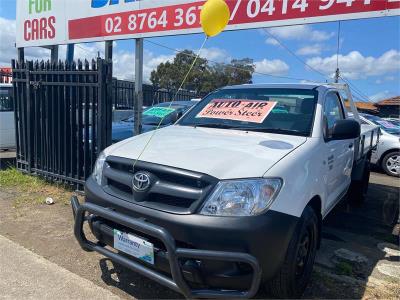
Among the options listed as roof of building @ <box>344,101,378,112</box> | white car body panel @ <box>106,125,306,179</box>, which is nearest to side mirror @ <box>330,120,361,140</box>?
white car body panel @ <box>106,125,306,179</box>

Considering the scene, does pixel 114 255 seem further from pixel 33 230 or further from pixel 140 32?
pixel 140 32

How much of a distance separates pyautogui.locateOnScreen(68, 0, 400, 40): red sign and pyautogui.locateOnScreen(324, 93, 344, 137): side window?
1.01m

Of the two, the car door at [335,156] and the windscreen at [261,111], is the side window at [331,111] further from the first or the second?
the windscreen at [261,111]

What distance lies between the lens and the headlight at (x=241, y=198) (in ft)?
8.21

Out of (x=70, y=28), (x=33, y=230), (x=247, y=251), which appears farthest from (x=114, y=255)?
(x=70, y=28)

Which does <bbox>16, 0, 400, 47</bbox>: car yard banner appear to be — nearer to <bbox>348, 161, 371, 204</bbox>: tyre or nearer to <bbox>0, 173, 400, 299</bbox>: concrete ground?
<bbox>348, 161, 371, 204</bbox>: tyre

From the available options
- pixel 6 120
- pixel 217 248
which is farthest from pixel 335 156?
pixel 6 120

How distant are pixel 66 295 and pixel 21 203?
281cm

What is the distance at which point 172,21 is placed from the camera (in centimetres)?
572

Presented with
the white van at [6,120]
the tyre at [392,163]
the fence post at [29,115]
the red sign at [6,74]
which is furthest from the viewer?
the red sign at [6,74]

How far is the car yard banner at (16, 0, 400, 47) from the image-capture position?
464cm

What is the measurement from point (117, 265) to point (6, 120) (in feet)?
21.8

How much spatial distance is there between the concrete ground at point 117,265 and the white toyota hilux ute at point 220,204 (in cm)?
41

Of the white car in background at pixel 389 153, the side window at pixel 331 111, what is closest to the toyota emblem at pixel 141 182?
the side window at pixel 331 111
